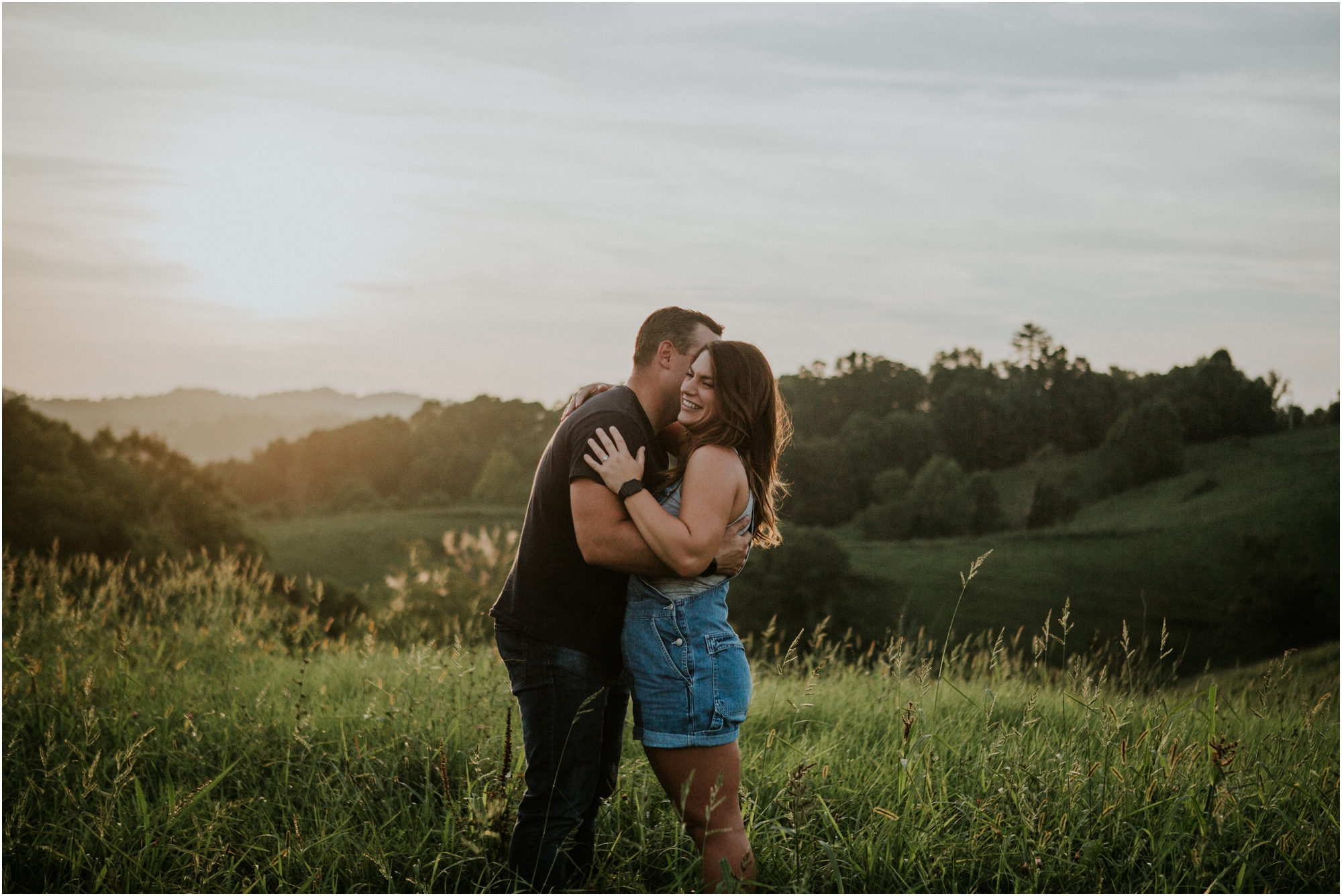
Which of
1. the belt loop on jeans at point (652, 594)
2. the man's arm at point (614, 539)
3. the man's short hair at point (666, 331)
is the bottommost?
the belt loop on jeans at point (652, 594)

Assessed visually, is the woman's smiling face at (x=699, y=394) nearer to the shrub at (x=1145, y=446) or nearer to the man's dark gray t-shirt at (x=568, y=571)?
the man's dark gray t-shirt at (x=568, y=571)

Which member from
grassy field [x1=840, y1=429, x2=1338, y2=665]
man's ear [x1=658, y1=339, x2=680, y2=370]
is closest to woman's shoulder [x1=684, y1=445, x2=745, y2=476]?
man's ear [x1=658, y1=339, x2=680, y2=370]

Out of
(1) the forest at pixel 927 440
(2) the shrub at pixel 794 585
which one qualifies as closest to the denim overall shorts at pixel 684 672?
(2) the shrub at pixel 794 585

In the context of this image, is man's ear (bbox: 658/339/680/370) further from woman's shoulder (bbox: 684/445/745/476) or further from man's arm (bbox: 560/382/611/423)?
woman's shoulder (bbox: 684/445/745/476)

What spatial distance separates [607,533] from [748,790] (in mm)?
1523

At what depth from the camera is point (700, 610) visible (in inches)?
114

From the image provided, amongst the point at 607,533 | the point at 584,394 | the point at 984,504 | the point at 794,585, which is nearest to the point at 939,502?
the point at 984,504

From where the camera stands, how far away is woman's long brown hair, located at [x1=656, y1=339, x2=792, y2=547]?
2930 millimetres

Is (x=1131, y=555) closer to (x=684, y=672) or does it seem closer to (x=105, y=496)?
(x=105, y=496)

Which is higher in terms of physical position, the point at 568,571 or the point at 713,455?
the point at 713,455

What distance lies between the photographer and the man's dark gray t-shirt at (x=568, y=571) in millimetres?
3035

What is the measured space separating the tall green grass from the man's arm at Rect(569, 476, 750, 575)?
0.77 meters

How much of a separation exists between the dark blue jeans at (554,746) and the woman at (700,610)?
19cm

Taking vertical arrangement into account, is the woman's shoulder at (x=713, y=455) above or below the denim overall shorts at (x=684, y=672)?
above
